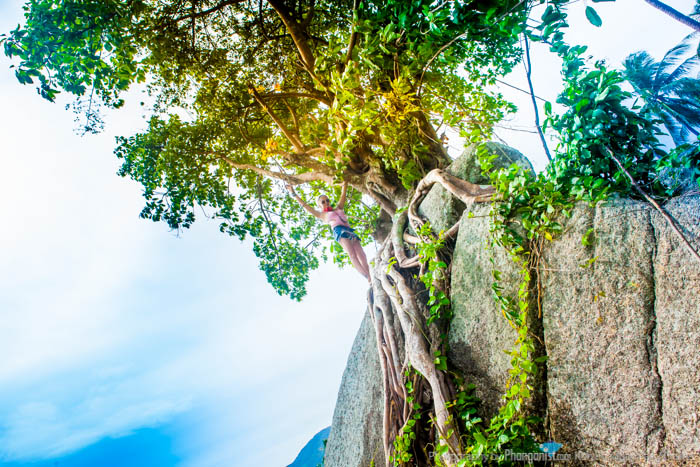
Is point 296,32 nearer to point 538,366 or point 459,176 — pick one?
point 459,176

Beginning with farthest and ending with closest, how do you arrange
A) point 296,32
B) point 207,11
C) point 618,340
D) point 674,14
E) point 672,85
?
point 672,85 → point 207,11 → point 296,32 → point 618,340 → point 674,14

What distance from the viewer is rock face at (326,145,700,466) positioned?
1.64 metres

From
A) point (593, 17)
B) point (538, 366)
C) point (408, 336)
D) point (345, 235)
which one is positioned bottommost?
point (538, 366)

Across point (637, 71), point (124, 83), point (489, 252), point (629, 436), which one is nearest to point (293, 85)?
point (124, 83)

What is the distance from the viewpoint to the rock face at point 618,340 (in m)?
1.64

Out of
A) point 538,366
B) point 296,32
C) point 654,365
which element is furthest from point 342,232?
point 654,365

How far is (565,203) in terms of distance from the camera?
2152mm

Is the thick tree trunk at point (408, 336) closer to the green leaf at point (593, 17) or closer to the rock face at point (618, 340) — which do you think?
the rock face at point (618, 340)

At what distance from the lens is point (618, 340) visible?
A: 1830 mm

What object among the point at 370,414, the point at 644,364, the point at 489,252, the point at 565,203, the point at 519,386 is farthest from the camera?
the point at 370,414

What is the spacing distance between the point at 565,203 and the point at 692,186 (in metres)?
0.58

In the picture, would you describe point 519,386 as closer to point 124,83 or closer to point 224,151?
point 124,83

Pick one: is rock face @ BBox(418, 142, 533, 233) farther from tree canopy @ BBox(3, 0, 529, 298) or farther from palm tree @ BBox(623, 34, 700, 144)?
palm tree @ BBox(623, 34, 700, 144)

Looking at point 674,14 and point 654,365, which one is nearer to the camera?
point 674,14
